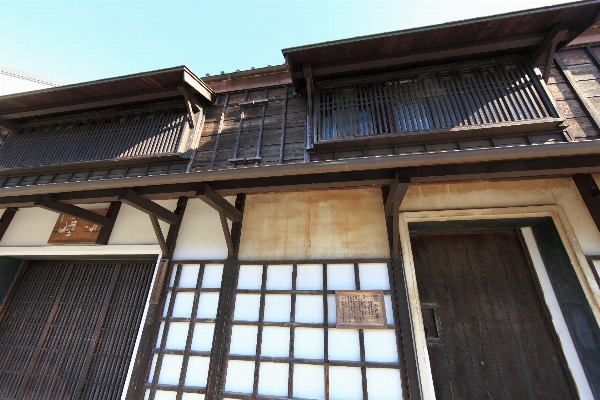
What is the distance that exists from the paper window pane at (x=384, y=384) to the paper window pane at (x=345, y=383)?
0.15 metres

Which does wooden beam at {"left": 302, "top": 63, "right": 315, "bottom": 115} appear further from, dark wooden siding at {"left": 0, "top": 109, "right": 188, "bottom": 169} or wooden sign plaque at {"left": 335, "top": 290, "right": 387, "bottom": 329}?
wooden sign plaque at {"left": 335, "top": 290, "right": 387, "bottom": 329}

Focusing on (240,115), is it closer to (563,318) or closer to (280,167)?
(280,167)

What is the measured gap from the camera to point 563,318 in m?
3.94

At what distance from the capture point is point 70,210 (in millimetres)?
4891

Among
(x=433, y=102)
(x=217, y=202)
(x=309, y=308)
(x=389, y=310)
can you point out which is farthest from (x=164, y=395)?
(x=433, y=102)

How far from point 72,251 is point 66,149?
225 centimetres

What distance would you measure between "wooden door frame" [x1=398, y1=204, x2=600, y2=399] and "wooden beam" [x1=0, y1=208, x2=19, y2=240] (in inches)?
344

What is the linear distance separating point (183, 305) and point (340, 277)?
2.82m

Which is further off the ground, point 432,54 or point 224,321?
point 432,54

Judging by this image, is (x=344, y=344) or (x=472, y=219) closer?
(x=344, y=344)

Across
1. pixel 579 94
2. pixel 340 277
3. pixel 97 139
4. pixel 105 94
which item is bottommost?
pixel 340 277

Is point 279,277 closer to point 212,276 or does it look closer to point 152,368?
point 212,276

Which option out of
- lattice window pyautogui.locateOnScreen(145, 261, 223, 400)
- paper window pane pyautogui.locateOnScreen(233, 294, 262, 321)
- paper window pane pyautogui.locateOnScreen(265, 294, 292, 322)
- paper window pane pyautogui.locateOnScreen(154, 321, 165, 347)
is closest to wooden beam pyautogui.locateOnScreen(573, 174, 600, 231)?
paper window pane pyautogui.locateOnScreen(265, 294, 292, 322)

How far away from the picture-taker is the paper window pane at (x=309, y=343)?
12.8 ft
